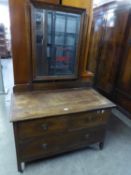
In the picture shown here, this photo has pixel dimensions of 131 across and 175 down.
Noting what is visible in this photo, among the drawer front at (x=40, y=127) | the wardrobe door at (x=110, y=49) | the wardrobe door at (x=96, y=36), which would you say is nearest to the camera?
the drawer front at (x=40, y=127)

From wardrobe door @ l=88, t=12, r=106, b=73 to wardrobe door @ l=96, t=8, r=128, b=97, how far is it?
132mm

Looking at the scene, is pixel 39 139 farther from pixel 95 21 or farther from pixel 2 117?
pixel 95 21

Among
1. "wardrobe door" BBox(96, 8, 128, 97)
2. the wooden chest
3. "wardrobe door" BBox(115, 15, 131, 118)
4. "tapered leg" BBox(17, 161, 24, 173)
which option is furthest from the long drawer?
"wardrobe door" BBox(96, 8, 128, 97)

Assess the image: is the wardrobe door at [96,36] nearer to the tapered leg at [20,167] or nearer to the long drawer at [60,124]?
the long drawer at [60,124]

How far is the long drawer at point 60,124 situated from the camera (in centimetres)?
128

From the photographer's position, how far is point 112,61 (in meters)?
2.85

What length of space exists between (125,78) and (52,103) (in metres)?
1.70

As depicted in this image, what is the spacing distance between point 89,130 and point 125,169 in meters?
0.58

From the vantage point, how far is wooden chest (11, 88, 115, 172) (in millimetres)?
1288

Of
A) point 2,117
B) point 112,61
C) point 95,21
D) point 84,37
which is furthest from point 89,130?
point 95,21

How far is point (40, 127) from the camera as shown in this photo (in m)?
1.33

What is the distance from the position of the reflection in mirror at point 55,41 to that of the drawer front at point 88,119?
0.59m

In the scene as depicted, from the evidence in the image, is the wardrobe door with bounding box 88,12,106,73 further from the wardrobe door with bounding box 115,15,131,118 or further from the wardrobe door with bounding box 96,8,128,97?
the wardrobe door with bounding box 115,15,131,118

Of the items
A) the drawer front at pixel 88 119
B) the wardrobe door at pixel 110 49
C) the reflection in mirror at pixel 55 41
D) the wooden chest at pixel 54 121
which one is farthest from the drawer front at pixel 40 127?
the wardrobe door at pixel 110 49
